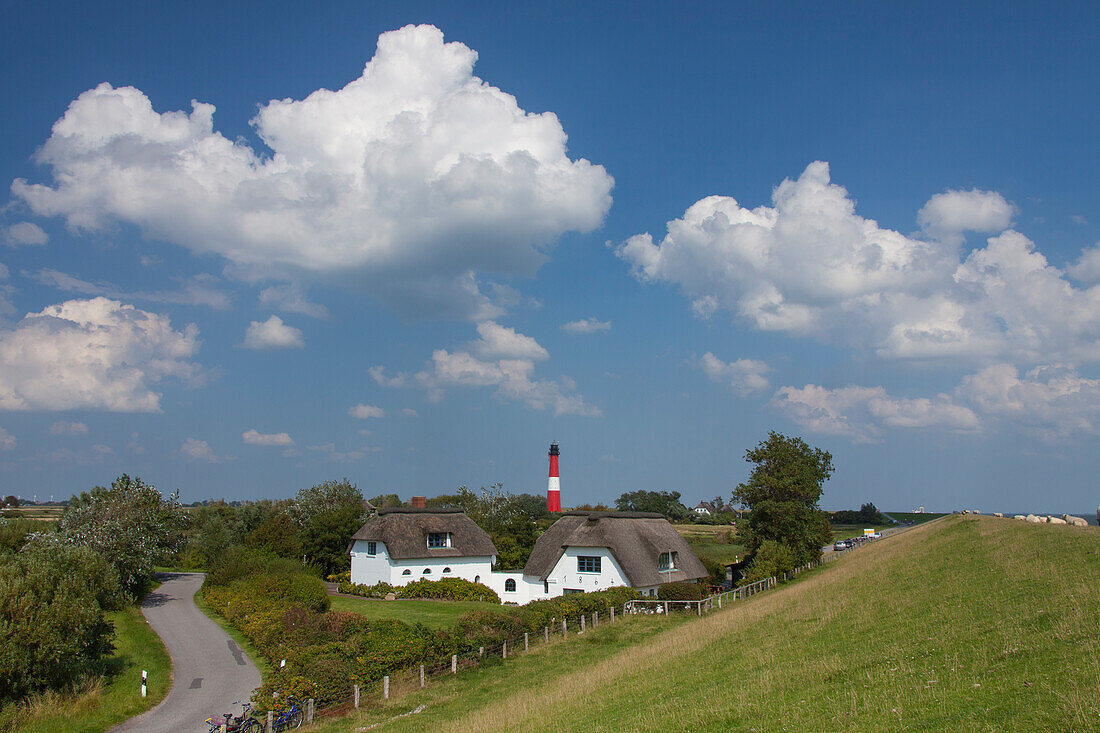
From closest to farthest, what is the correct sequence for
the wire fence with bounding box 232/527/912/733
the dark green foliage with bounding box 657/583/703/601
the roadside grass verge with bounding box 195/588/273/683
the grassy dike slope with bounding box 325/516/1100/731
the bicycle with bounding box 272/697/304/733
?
the grassy dike slope with bounding box 325/516/1100/731, the bicycle with bounding box 272/697/304/733, the wire fence with bounding box 232/527/912/733, the roadside grass verge with bounding box 195/588/273/683, the dark green foliage with bounding box 657/583/703/601

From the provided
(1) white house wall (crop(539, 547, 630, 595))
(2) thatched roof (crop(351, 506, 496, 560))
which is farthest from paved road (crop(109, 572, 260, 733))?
(1) white house wall (crop(539, 547, 630, 595))

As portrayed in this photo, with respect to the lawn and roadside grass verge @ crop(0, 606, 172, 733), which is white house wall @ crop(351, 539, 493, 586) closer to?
the lawn

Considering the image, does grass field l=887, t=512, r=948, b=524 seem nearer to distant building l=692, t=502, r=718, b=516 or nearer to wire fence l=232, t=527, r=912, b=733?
distant building l=692, t=502, r=718, b=516

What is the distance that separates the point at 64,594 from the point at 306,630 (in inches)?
341

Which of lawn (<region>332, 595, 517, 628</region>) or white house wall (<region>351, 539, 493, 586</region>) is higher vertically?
white house wall (<region>351, 539, 493, 586</region>)

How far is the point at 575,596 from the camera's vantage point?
34.5m

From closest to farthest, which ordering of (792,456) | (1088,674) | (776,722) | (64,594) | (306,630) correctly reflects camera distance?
(1088,674)
(776,722)
(64,594)
(306,630)
(792,456)

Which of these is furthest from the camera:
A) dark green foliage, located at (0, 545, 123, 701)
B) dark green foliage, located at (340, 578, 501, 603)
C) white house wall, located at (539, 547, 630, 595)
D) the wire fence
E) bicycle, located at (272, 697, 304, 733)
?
dark green foliage, located at (340, 578, 501, 603)

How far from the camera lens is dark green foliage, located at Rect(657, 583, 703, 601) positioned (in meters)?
39.4

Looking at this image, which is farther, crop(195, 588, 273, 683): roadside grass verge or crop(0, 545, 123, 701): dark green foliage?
crop(195, 588, 273, 683): roadside grass verge

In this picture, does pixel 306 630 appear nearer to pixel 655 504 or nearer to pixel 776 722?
pixel 776 722

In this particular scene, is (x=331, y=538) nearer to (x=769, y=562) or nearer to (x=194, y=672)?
(x=194, y=672)

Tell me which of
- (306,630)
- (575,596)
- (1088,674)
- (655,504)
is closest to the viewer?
(1088,674)

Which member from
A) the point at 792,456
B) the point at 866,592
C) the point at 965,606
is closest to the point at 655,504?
the point at 792,456
